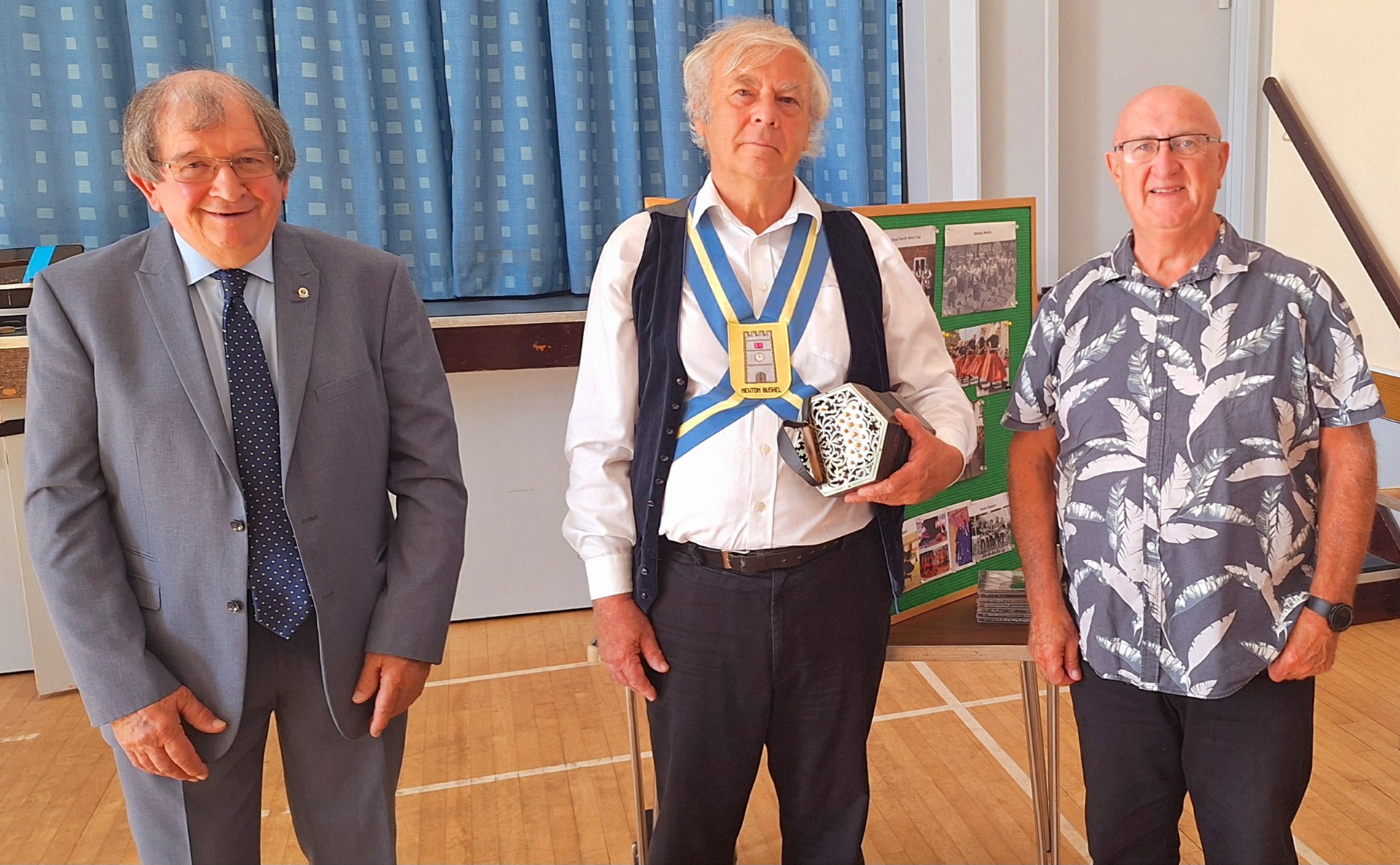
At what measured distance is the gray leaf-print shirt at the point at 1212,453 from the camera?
1.54 metres

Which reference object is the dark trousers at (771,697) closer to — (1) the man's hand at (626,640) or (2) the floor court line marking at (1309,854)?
(1) the man's hand at (626,640)

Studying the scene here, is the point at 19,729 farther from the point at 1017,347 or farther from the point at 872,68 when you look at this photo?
the point at 872,68

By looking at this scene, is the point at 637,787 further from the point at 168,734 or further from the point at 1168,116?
the point at 1168,116

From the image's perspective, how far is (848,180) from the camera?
166 inches

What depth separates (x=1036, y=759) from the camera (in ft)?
7.54

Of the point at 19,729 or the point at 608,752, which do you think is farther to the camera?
the point at 19,729

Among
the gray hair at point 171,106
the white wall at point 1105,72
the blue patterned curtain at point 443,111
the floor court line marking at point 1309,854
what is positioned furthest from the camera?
the white wall at point 1105,72

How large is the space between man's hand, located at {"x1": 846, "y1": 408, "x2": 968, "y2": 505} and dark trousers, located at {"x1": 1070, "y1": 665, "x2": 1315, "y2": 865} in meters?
0.40

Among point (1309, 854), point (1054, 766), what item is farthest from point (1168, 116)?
point (1309, 854)

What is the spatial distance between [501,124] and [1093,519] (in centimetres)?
284

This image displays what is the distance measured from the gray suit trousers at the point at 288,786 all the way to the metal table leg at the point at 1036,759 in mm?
1306

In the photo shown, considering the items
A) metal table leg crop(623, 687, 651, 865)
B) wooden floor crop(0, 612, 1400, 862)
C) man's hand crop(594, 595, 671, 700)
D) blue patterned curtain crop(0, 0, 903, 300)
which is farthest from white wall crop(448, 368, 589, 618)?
man's hand crop(594, 595, 671, 700)

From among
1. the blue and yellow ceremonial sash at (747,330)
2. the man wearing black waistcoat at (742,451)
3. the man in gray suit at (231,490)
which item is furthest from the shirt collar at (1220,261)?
the man in gray suit at (231,490)

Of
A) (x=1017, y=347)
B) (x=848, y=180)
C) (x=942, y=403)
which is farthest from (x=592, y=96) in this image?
(x=942, y=403)
